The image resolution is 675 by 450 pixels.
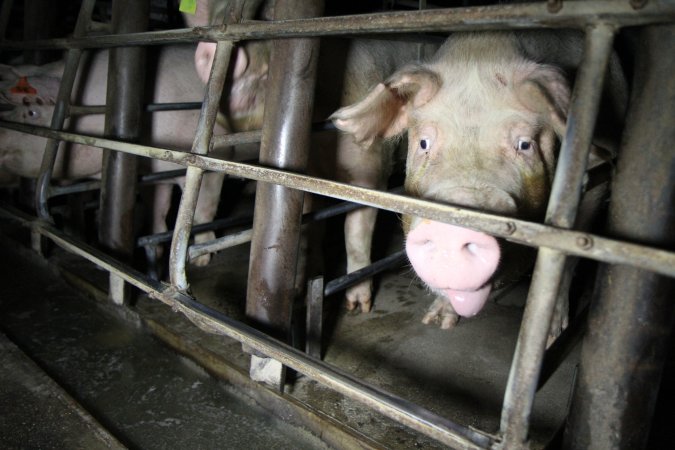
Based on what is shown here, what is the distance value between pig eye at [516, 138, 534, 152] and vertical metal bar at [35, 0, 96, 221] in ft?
7.87

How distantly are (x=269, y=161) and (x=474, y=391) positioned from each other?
138 centimetres

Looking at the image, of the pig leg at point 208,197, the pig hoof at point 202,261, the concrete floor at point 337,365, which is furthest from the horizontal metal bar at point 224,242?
the pig leg at point 208,197

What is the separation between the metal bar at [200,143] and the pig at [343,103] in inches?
35.4

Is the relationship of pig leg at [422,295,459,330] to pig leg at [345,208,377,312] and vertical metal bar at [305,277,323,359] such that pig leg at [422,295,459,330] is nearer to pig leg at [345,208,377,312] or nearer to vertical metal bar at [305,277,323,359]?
pig leg at [345,208,377,312]

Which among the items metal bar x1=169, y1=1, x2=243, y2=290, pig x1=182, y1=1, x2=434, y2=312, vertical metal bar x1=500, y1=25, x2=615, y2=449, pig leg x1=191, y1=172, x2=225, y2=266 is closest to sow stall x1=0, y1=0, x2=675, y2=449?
vertical metal bar x1=500, y1=25, x2=615, y2=449

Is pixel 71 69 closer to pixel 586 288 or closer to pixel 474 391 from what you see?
pixel 474 391

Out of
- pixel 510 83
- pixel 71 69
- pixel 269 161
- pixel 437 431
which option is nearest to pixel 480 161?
pixel 510 83

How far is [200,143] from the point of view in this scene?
181cm

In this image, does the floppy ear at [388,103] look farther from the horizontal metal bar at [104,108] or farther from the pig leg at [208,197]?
the pig leg at [208,197]

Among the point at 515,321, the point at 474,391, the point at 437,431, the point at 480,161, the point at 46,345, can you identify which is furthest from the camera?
the point at 515,321

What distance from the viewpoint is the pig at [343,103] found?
2.83 meters

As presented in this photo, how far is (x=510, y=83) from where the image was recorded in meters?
1.92

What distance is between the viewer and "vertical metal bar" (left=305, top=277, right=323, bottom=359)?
2.05 metres

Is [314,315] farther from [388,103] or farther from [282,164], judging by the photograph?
[388,103]
